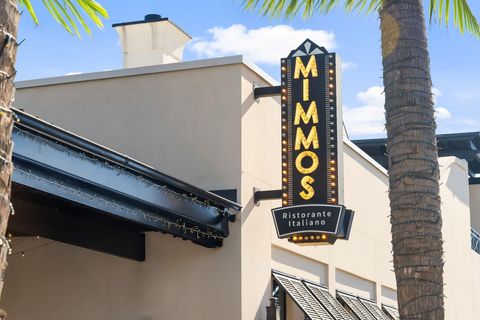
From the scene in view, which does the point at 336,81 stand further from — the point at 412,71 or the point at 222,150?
the point at 412,71

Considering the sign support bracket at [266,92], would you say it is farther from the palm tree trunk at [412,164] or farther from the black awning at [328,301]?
the palm tree trunk at [412,164]

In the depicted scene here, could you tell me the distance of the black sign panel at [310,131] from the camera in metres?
14.4

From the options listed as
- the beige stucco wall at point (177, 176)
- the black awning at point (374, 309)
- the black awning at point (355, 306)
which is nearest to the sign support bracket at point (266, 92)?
the beige stucco wall at point (177, 176)

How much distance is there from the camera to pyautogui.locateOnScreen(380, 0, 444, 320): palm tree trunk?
25.5 feet

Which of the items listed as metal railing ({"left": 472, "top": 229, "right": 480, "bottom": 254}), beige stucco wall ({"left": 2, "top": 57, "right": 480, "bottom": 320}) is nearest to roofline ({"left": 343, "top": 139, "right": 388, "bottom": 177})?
beige stucco wall ({"left": 2, "top": 57, "right": 480, "bottom": 320})

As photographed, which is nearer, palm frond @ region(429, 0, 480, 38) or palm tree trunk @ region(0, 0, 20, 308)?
palm tree trunk @ region(0, 0, 20, 308)

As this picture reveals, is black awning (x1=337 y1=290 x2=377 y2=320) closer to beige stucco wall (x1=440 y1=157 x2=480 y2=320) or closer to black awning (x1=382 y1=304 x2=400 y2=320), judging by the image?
black awning (x1=382 y1=304 x2=400 y2=320)

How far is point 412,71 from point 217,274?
282 inches

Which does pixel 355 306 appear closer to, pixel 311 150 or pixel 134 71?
pixel 311 150

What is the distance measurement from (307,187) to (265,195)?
2.97ft

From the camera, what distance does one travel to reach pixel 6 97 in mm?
4672

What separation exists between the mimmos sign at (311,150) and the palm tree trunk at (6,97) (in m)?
9.89

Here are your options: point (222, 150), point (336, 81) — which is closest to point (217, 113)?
point (222, 150)

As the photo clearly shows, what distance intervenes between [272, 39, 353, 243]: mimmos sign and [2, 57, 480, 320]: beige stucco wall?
84 cm
